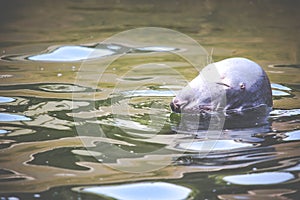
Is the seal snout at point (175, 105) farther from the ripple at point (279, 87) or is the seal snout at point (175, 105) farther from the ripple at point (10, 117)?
the ripple at point (279, 87)

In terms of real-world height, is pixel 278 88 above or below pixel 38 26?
below

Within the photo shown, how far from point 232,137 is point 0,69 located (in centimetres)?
250

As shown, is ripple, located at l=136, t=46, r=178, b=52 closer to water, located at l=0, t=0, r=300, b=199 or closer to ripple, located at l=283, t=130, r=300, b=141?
water, located at l=0, t=0, r=300, b=199

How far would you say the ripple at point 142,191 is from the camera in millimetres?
2738

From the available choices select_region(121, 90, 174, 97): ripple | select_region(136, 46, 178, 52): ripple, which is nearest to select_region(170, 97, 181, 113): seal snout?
select_region(121, 90, 174, 97): ripple

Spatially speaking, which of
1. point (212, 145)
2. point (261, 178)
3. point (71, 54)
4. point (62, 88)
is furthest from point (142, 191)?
point (71, 54)

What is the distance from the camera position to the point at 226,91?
157 inches

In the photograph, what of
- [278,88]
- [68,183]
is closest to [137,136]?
[68,183]

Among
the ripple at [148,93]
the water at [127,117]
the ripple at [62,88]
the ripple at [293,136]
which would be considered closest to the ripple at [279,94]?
the water at [127,117]

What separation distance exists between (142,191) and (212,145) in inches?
28.9

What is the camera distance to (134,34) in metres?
6.80

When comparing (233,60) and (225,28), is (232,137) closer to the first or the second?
(233,60)

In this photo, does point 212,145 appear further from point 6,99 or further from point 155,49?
point 155,49

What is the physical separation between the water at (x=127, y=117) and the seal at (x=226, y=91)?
139mm
